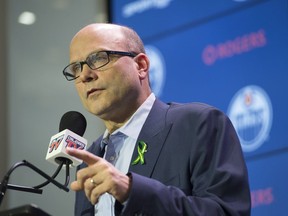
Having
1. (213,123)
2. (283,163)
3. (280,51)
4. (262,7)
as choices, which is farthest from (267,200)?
(213,123)

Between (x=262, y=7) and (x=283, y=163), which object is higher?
(x=262, y=7)

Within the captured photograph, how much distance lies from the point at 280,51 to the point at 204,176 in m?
1.47

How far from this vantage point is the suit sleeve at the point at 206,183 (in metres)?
2.00

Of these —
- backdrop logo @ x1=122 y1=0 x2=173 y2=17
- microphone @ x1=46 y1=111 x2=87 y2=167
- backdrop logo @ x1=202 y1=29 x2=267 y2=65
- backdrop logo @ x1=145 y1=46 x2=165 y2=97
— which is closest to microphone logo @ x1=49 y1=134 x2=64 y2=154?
microphone @ x1=46 y1=111 x2=87 y2=167

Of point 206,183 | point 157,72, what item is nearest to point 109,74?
point 206,183

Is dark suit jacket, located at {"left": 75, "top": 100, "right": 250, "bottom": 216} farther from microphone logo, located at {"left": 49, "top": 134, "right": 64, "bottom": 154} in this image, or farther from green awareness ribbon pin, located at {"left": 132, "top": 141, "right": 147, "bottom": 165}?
microphone logo, located at {"left": 49, "top": 134, "right": 64, "bottom": 154}

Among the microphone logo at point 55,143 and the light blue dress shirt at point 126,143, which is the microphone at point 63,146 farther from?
the light blue dress shirt at point 126,143

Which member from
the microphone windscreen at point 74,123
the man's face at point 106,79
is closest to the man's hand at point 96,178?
the microphone windscreen at point 74,123

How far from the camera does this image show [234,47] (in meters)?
3.70

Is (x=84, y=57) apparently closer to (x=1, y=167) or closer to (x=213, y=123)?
(x=213, y=123)

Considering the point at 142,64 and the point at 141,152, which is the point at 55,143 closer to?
the point at 141,152

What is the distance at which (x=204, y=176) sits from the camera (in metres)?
2.17

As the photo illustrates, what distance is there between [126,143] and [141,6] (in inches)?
77.0

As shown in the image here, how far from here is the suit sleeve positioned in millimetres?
1996
